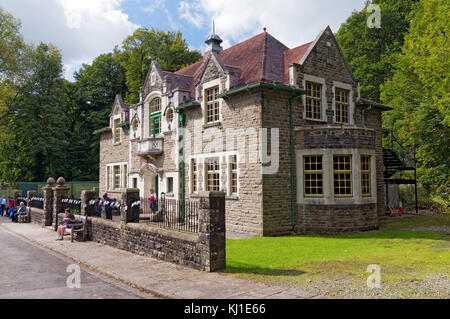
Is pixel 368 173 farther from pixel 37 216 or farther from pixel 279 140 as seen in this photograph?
pixel 37 216

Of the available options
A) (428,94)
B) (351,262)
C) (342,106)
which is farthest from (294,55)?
(428,94)

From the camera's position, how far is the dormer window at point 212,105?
17.7 m

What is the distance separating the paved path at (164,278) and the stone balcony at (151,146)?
9.07 m

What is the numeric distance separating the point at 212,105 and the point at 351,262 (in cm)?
1086

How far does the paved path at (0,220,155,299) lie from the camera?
23.9ft

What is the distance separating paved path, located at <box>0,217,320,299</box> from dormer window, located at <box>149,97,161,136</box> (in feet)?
35.4

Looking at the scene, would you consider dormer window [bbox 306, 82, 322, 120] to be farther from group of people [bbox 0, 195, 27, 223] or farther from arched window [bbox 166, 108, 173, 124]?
group of people [bbox 0, 195, 27, 223]

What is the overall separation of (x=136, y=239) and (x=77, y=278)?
319 cm

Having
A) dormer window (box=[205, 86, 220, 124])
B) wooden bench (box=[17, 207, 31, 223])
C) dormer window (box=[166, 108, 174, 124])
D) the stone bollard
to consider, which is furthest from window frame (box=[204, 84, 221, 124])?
wooden bench (box=[17, 207, 31, 223])

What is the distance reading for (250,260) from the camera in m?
9.95

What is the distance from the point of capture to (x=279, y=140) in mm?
15531

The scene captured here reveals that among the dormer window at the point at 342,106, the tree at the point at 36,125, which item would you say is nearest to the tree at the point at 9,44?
the tree at the point at 36,125
